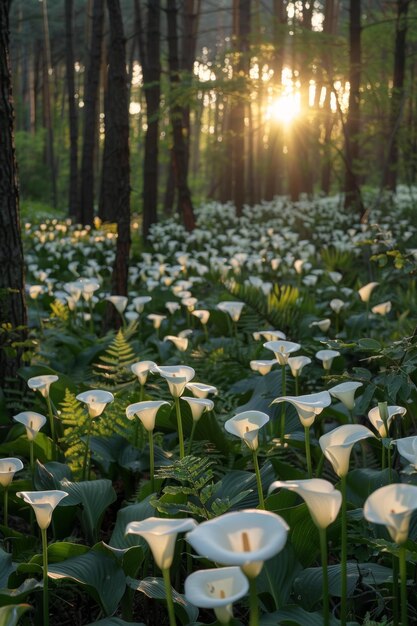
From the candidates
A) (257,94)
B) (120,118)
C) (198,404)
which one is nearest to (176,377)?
(198,404)

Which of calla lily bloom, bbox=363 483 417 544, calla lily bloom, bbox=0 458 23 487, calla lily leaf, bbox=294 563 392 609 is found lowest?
calla lily leaf, bbox=294 563 392 609

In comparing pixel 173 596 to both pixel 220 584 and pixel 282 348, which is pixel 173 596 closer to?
pixel 220 584

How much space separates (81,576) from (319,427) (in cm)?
168

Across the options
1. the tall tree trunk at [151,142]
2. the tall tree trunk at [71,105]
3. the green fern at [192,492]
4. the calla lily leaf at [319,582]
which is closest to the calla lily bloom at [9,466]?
the green fern at [192,492]

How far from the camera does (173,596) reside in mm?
1782

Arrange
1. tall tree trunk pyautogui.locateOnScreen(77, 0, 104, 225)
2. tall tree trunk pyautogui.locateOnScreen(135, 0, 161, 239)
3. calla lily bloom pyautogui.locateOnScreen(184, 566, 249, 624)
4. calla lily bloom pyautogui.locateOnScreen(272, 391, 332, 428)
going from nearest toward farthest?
1. calla lily bloom pyautogui.locateOnScreen(184, 566, 249, 624)
2. calla lily bloom pyautogui.locateOnScreen(272, 391, 332, 428)
3. tall tree trunk pyautogui.locateOnScreen(135, 0, 161, 239)
4. tall tree trunk pyautogui.locateOnScreen(77, 0, 104, 225)

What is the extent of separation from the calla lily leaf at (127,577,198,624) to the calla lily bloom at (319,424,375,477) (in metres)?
0.58

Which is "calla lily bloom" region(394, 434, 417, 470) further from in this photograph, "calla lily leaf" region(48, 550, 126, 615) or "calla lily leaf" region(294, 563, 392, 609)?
"calla lily leaf" region(48, 550, 126, 615)

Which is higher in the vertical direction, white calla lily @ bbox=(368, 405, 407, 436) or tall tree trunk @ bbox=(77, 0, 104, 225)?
tall tree trunk @ bbox=(77, 0, 104, 225)

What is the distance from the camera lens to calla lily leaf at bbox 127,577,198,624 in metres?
1.79

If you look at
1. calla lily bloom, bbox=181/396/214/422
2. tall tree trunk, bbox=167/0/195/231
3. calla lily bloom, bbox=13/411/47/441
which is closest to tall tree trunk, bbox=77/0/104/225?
tall tree trunk, bbox=167/0/195/231

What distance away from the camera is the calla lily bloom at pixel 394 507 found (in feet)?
3.71

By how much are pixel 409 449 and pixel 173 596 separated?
2.39 feet

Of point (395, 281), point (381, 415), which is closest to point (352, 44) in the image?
point (395, 281)
